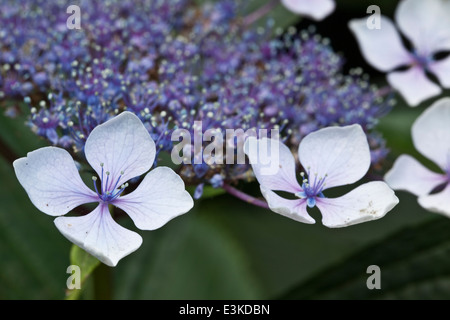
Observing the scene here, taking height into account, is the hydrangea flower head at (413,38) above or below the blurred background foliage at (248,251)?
above

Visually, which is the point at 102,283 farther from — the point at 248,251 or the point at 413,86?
the point at 248,251

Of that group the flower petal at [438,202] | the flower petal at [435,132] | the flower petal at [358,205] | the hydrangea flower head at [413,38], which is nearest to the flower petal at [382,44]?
the hydrangea flower head at [413,38]

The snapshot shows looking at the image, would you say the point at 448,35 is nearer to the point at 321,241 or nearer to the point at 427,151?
the point at 427,151

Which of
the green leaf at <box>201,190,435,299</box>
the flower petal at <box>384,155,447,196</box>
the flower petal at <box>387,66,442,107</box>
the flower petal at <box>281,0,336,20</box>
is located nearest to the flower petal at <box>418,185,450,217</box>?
the flower petal at <box>384,155,447,196</box>

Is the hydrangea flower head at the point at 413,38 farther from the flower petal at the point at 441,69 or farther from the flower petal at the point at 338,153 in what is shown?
the flower petal at the point at 338,153

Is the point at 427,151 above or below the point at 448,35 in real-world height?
below
